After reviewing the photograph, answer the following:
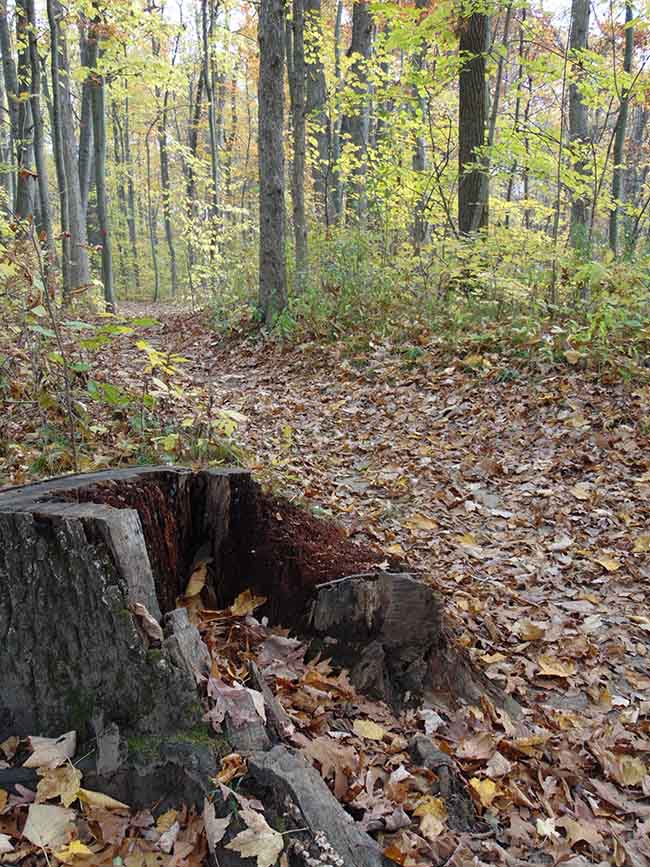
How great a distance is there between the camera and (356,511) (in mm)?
4902

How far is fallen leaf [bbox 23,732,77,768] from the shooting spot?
205cm

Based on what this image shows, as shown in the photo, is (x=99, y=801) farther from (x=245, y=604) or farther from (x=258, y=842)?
(x=245, y=604)

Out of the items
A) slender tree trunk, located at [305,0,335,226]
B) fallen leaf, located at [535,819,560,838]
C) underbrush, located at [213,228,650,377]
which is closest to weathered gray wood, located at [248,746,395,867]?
fallen leaf, located at [535,819,560,838]

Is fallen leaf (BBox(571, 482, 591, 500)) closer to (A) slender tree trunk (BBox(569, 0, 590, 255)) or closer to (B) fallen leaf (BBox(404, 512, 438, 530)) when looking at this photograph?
(B) fallen leaf (BBox(404, 512, 438, 530))

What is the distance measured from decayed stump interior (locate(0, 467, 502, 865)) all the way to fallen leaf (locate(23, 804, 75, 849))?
0.14 metres

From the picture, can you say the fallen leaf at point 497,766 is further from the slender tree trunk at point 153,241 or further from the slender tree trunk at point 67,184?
the slender tree trunk at point 153,241

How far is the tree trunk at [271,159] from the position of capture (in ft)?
29.1

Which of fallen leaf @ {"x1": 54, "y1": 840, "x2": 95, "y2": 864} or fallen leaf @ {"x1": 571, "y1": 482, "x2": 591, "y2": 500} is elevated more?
fallen leaf @ {"x1": 54, "y1": 840, "x2": 95, "y2": 864}

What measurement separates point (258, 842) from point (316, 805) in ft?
0.61

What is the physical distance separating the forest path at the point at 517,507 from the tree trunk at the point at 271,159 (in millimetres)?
2099

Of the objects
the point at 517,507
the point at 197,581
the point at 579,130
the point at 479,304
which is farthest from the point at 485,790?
the point at 579,130

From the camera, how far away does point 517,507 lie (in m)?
5.05

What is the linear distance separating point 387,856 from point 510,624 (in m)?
2.13

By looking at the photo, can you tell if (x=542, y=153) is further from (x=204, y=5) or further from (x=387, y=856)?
(x=204, y=5)
